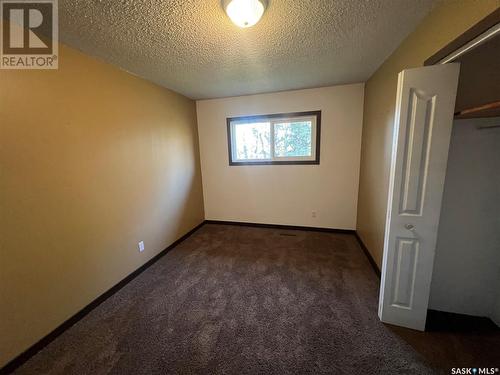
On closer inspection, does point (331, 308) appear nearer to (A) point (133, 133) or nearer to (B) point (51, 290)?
(B) point (51, 290)

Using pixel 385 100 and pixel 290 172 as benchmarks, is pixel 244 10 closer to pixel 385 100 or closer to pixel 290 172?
pixel 385 100

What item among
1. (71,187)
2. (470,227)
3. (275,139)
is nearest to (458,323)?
(470,227)

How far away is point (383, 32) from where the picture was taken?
1.53 meters

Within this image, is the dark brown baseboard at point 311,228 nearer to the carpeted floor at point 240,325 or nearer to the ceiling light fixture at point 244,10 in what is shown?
the carpeted floor at point 240,325

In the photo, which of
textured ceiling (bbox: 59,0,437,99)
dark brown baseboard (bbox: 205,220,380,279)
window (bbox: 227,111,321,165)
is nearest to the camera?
textured ceiling (bbox: 59,0,437,99)

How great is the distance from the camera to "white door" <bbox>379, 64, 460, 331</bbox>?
Result: 124 cm

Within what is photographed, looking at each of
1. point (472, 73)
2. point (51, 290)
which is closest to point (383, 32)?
point (472, 73)

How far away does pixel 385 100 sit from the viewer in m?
2.04

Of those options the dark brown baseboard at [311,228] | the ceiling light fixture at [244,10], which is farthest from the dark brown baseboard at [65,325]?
the ceiling light fixture at [244,10]

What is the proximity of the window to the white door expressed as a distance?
5.81 feet

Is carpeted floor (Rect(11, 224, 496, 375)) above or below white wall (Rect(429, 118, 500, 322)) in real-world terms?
below

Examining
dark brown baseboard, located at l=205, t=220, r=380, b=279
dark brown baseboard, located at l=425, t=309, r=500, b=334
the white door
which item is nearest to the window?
dark brown baseboard, located at l=205, t=220, r=380, b=279

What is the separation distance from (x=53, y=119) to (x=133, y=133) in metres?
0.76

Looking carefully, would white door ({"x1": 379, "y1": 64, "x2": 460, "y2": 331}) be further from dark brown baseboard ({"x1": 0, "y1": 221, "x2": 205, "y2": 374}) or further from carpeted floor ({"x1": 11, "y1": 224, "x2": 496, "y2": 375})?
dark brown baseboard ({"x1": 0, "y1": 221, "x2": 205, "y2": 374})
